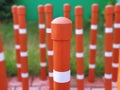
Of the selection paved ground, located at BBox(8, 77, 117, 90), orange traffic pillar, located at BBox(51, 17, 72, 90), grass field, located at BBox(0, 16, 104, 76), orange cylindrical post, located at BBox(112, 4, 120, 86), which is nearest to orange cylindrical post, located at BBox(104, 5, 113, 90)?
orange cylindrical post, located at BBox(112, 4, 120, 86)

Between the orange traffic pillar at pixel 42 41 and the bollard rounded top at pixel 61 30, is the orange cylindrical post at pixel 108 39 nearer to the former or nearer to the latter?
the orange traffic pillar at pixel 42 41

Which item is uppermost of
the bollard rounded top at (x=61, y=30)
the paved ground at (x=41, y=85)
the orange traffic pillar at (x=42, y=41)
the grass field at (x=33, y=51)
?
the bollard rounded top at (x=61, y=30)

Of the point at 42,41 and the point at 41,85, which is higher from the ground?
the point at 42,41

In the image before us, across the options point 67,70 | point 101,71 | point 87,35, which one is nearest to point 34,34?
point 87,35

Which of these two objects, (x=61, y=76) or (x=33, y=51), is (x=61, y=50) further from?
(x=33, y=51)

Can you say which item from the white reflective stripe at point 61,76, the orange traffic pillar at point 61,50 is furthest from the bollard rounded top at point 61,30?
the white reflective stripe at point 61,76

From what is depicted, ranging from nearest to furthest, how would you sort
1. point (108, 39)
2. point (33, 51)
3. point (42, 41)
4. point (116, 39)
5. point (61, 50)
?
point (61, 50)
point (108, 39)
point (116, 39)
point (42, 41)
point (33, 51)

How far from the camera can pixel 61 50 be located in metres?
2.04

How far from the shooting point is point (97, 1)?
673 centimetres

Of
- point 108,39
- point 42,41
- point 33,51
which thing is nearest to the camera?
point 108,39

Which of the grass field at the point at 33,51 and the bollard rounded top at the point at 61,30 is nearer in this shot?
the bollard rounded top at the point at 61,30

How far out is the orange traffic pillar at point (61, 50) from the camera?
2037 mm

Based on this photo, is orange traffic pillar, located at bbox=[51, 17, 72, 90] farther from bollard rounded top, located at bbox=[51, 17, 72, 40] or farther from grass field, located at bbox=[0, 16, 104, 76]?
grass field, located at bbox=[0, 16, 104, 76]

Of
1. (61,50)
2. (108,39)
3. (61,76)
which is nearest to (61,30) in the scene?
(61,50)
